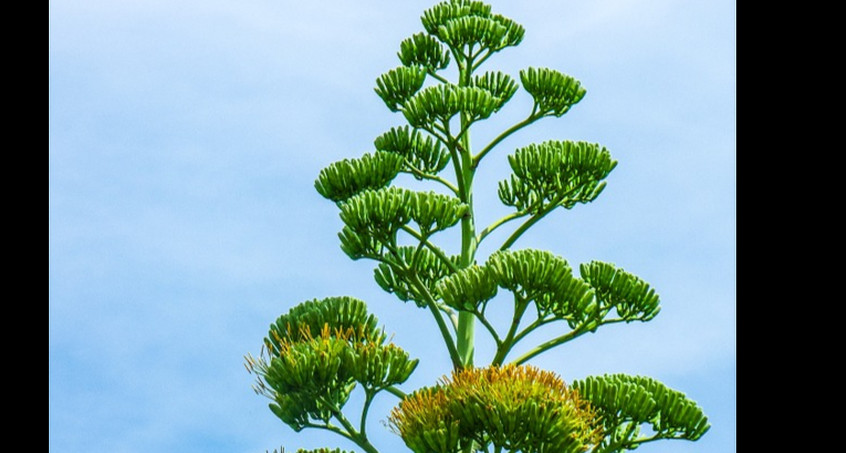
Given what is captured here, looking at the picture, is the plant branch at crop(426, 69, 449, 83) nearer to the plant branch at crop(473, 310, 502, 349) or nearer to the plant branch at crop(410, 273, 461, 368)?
the plant branch at crop(410, 273, 461, 368)

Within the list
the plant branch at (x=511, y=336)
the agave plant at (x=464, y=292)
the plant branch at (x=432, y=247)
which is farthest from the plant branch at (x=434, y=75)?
the plant branch at (x=511, y=336)

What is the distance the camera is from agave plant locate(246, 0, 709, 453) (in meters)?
4.46

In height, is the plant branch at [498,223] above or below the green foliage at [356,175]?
below

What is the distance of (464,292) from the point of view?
497 cm

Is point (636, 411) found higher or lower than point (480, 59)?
lower

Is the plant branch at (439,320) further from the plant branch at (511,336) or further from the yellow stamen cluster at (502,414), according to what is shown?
the yellow stamen cluster at (502,414)

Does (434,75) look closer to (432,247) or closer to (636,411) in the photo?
(432,247)

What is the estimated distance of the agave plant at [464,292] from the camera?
4457 mm

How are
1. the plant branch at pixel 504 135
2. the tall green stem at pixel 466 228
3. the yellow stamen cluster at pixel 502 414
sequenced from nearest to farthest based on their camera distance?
the yellow stamen cluster at pixel 502 414 → the tall green stem at pixel 466 228 → the plant branch at pixel 504 135

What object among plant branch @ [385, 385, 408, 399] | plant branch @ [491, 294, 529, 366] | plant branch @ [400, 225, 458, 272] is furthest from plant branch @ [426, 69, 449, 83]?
plant branch @ [385, 385, 408, 399]

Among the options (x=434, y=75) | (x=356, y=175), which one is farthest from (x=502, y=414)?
(x=434, y=75)
